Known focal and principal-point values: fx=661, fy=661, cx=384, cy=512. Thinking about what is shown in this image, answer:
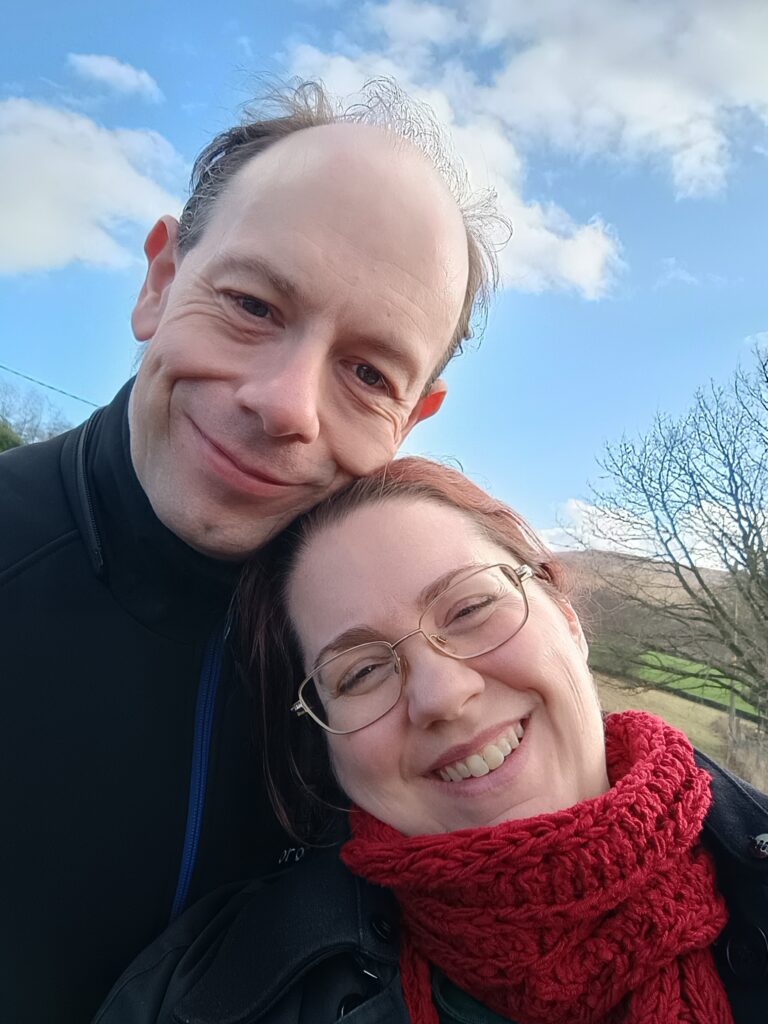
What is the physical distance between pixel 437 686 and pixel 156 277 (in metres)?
1.27

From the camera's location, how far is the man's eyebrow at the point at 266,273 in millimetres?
1418

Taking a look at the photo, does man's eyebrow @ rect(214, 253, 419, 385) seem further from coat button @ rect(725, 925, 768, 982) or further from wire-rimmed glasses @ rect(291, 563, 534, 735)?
coat button @ rect(725, 925, 768, 982)

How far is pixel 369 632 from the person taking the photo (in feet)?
5.06

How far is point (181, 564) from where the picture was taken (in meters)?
1.54

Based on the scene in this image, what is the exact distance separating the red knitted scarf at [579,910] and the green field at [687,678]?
11693mm

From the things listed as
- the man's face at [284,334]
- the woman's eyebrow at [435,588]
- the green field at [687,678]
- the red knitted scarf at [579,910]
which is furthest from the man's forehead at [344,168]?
the green field at [687,678]

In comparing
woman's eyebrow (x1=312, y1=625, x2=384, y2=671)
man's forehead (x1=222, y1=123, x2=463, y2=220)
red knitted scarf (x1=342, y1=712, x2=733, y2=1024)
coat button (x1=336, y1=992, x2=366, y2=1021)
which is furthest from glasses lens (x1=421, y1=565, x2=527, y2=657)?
man's forehead (x1=222, y1=123, x2=463, y2=220)

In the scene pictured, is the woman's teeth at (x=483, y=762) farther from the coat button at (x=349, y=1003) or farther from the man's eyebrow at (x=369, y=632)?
the coat button at (x=349, y=1003)

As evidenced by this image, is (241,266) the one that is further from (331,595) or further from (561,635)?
(561,635)

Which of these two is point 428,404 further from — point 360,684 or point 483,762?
point 483,762

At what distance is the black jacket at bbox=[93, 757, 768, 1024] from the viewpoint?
133 centimetres

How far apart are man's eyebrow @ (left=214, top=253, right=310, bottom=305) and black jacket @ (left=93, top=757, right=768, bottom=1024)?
1.31 meters

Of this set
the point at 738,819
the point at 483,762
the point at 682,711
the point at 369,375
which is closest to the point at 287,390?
the point at 369,375

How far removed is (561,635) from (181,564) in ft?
3.05
